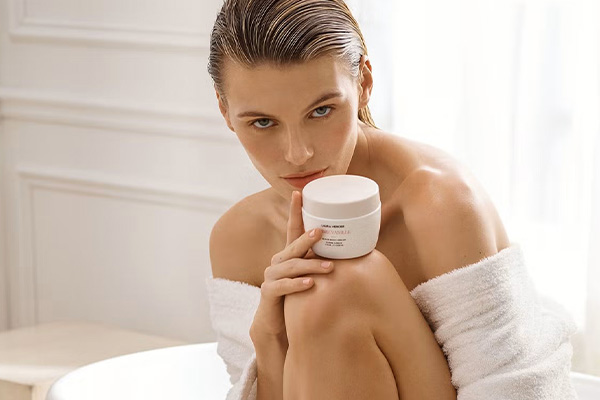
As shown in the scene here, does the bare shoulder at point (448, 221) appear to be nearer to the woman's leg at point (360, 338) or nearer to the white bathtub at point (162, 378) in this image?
the woman's leg at point (360, 338)

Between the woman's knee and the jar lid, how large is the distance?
0.30 feet

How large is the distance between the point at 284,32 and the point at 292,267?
31 centimetres

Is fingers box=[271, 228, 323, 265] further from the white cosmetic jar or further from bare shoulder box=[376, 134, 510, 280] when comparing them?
bare shoulder box=[376, 134, 510, 280]

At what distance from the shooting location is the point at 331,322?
128cm

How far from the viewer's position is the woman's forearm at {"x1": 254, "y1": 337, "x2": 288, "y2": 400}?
1456 millimetres

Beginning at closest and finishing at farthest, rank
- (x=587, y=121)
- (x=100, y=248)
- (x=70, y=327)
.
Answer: (x=587, y=121)
(x=70, y=327)
(x=100, y=248)

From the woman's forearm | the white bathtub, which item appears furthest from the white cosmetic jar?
the white bathtub

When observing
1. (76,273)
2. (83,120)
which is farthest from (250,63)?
(76,273)

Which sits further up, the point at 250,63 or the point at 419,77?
the point at 250,63

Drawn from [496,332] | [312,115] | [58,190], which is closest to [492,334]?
[496,332]

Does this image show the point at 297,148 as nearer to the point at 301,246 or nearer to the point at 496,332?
the point at 301,246

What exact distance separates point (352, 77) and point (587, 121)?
2.76ft

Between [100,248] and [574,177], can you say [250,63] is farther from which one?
[100,248]

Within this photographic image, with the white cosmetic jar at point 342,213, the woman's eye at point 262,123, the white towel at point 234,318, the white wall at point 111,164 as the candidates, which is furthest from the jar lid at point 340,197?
the white wall at point 111,164
